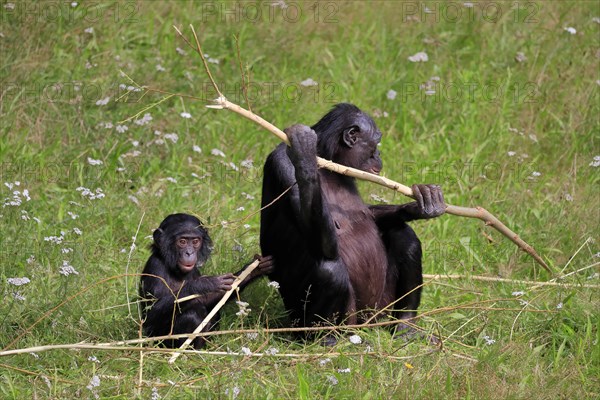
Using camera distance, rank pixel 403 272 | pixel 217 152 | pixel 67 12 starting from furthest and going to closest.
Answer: pixel 67 12, pixel 217 152, pixel 403 272

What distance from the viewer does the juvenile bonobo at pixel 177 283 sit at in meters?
6.09

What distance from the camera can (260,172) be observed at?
873 cm

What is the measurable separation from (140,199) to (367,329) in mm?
2475

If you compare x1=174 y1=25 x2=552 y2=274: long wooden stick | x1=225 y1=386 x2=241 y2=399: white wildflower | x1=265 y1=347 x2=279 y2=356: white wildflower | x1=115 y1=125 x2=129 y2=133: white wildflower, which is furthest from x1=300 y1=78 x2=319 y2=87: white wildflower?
x1=225 y1=386 x2=241 y2=399: white wildflower

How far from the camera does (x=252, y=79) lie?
9.69m

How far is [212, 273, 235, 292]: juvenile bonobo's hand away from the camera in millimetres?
6211

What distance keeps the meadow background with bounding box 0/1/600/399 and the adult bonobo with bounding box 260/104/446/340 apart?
280mm

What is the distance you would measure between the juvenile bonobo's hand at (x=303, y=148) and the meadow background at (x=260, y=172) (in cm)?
60

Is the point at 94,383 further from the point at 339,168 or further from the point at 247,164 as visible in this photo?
the point at 247,164

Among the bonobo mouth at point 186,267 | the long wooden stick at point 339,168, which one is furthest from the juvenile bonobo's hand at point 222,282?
the long wooden stick at point 339,168

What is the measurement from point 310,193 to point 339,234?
0.75 m

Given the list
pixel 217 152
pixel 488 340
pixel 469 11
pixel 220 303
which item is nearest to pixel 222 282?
pixel 220 303

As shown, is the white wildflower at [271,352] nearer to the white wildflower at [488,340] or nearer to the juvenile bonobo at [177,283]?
the juvenile bonobo at [177,283]

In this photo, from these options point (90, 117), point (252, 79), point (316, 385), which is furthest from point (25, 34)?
point (316, 385)
